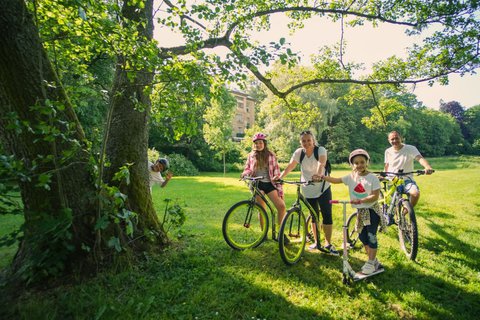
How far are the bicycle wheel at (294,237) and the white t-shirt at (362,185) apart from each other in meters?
0.91

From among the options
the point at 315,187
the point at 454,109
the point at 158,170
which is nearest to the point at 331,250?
the point at 315,187

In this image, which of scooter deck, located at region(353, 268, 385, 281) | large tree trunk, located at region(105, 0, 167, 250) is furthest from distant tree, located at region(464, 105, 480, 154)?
large tree trunk, located at region(105, 0, 167, 250)

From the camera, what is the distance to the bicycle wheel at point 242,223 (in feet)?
14.3

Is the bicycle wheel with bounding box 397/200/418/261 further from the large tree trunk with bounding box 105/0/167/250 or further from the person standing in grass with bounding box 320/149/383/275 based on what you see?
the large tree trunk with bounding box 105/0/167/250

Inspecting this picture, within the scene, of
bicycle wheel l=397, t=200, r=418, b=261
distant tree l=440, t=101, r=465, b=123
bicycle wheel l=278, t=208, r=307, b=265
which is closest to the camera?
bicycle wheel l=278, t=208, r=307, b=265

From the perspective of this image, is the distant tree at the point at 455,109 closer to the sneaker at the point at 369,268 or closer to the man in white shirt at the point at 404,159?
the man in white shirt at the point at 404,159

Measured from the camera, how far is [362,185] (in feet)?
11.9

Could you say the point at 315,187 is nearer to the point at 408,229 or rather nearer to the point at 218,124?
the point at 408,229

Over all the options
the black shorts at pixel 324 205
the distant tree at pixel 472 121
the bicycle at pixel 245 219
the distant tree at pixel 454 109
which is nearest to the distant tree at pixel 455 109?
the distant tree at pixel 454 109

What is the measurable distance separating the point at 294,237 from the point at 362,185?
5.33 feet

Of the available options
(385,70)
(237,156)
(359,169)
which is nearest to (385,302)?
(359,169)

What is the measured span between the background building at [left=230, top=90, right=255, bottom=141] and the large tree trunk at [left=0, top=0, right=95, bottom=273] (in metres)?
48.0

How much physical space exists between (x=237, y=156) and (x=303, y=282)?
31.0 metres

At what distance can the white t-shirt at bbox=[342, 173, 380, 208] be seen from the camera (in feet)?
11.7
